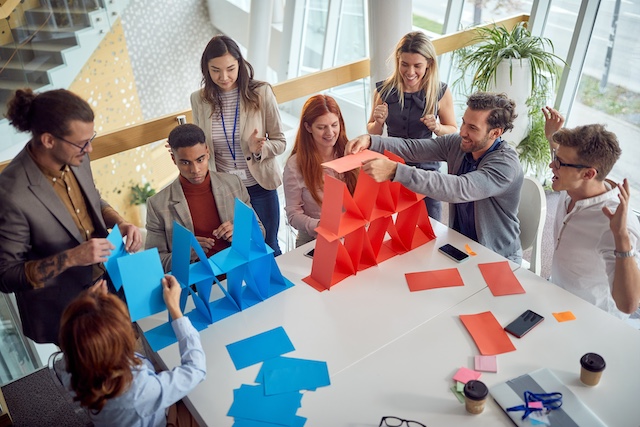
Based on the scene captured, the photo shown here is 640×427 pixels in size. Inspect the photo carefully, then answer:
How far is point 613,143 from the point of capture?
209cm

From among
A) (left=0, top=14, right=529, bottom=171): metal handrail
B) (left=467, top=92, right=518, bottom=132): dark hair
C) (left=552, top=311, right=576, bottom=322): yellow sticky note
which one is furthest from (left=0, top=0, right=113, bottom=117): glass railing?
(left=552, top=311, right=576, bottom=322): yellow sticky note

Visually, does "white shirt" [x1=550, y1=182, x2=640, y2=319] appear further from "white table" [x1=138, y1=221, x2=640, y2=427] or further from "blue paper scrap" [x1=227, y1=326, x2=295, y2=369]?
"blue paper scrap" [x1=227, y1=326, x2=295, y2=369]

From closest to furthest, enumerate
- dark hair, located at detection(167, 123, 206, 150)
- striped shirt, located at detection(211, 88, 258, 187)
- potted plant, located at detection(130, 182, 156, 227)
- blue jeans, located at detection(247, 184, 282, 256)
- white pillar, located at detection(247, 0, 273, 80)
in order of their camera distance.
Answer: dark hair, located at detection(167, 123, 206, 150), striped shirt, located at detection(211, 88, 258, 187), blue jeans, located at detection(247, 184, 282, 256), potted plant, located at detection(130, 182, 156, 227), white pillar, located at detection(247, 0, 273, 80)

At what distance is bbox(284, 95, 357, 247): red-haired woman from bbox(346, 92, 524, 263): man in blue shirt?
19 centimetres

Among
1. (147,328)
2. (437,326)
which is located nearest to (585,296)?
(437,326)

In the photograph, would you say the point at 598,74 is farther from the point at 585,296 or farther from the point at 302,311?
the point at 302,311

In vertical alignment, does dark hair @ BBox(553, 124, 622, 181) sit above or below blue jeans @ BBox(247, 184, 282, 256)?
above

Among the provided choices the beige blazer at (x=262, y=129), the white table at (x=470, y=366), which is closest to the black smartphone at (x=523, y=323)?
the white table at (x=470, y=366)

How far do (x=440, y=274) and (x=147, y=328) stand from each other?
1229 millimetres

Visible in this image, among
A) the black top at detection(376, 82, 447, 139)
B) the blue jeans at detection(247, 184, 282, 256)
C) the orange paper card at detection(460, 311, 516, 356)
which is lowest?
the blue jeans at detection(247, 184, 282, 256)

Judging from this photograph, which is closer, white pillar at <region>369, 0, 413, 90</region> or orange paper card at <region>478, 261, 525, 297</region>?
orange paper card at <region>478, 261, 525, 297</region>

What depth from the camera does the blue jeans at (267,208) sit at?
300cm

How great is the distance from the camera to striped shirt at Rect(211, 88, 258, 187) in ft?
9.21

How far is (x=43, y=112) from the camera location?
1.89 metres
